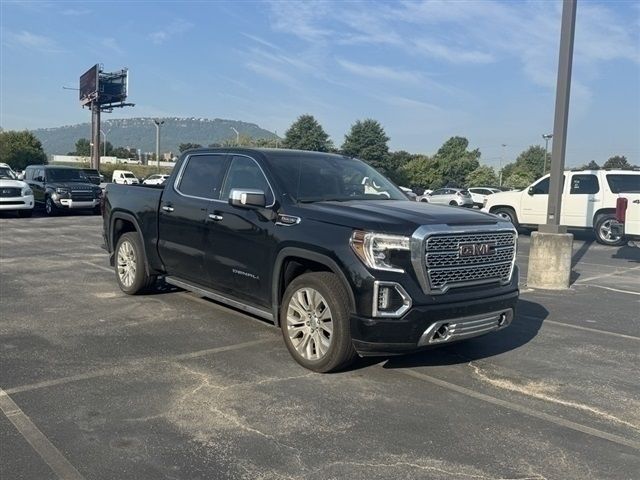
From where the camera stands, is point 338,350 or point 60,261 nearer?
point 338,350

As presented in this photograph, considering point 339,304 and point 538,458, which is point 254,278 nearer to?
point 339,304

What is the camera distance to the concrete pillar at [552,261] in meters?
9.59

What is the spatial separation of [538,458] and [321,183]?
315 cm

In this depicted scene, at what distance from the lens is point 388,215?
4.88m

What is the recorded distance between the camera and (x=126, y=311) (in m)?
7.07

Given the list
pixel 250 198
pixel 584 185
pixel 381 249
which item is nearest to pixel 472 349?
pixel 381 249

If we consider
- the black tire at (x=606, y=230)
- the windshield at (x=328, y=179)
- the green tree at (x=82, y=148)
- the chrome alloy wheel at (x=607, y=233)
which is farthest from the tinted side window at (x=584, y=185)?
the green tree at (x=82, y=148)

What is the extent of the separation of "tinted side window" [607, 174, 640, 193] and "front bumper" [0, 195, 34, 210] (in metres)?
17.8

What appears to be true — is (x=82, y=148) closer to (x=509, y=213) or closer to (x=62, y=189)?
(x=62, y=189)

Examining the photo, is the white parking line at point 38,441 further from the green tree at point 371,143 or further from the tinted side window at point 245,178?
the green tree at point 371,143

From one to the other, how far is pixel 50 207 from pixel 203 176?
17.1 meters

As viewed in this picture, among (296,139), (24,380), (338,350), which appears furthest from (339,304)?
(296,139)

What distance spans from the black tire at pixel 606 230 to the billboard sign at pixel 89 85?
54568 mm

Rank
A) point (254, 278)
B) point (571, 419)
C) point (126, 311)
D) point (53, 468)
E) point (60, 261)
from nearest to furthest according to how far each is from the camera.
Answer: point (53, 468) → point (571, 419) → point (254, 278) → point (126, 311) → point (60, 261)
